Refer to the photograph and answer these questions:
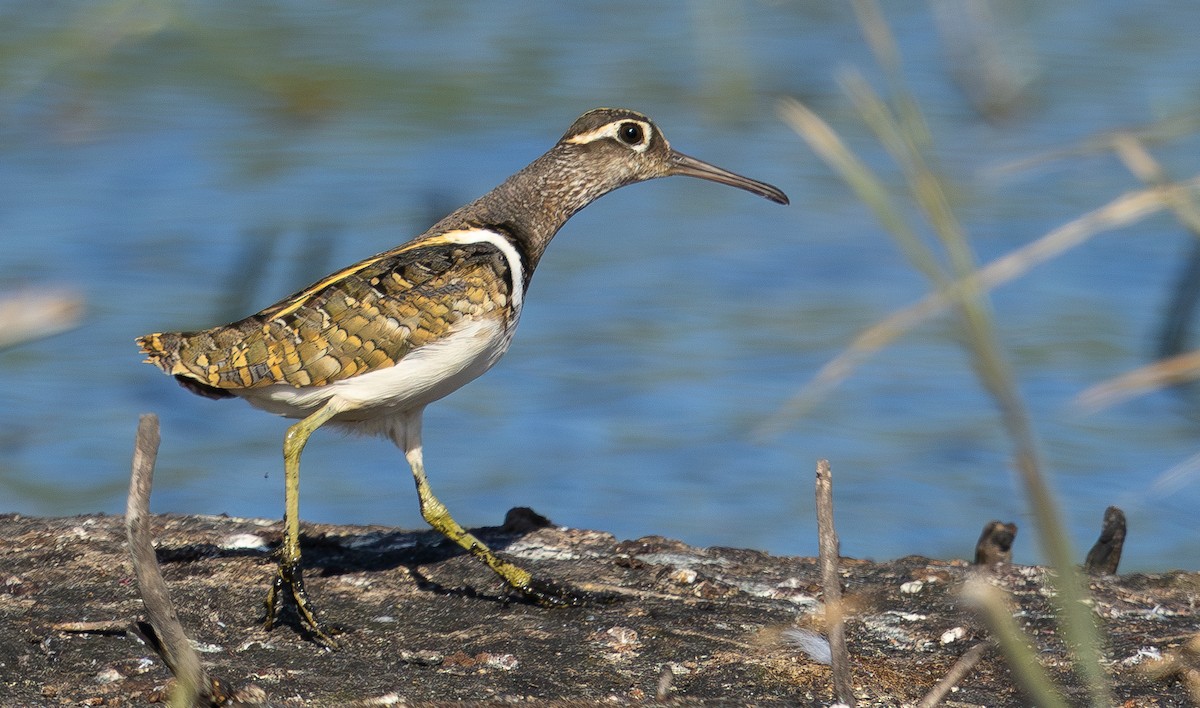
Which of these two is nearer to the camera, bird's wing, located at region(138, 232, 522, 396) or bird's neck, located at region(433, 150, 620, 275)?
bird's wing, located at region(138, 232, 522, 396)

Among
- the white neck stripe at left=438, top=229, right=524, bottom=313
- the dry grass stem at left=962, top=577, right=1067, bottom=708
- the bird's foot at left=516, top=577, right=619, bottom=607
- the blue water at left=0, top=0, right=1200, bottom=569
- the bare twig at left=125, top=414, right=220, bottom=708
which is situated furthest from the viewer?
the blue water at left=0, top=0, right=1200, bottom=569

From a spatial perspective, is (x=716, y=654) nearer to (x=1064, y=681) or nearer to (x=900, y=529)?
(x=1064, y=681)

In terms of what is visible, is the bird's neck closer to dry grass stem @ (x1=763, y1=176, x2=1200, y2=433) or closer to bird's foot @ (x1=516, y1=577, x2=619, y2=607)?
bird's foot @ (x1=516, y1=577, x2=619, y2=607)

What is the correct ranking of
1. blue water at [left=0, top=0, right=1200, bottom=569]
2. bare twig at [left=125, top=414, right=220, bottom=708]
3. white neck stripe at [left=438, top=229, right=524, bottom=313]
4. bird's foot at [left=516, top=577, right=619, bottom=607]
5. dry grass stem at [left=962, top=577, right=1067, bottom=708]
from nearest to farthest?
dry grass stem at [left=962, top=577, right=1067, bottom=708], bare twig at [left=125, top=414, right=220, bottom=708], bird's foot at [left=516, top=577, right=619, bottom=607], white neck stripe at [left=438, top=229, right=524, bottom=313], blue water at [left=0, top=0, right=1200, bottom=569]

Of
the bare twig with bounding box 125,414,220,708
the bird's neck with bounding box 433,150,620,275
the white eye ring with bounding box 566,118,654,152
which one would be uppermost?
the white eye ring with bounding box 566,118,654,152

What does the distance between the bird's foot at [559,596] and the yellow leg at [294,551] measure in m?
0.70

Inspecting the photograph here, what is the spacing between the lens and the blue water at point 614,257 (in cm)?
750

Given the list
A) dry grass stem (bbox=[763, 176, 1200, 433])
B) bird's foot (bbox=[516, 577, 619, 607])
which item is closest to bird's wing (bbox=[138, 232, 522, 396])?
bird's foot (bbox=[516, 577, 619, 607])

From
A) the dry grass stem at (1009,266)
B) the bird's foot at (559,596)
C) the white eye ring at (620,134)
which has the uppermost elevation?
the white eye ring at (620,134)

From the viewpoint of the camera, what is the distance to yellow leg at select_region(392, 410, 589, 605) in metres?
4.98

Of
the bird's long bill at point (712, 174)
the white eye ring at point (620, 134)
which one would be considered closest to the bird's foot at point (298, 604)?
the white eye ring at point (620, 134)

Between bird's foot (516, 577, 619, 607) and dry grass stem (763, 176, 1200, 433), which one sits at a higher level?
dry grass stem (763, 176, 1200, 433)

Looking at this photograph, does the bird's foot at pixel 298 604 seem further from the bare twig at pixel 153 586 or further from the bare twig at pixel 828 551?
the bare twig at pixel 828 551

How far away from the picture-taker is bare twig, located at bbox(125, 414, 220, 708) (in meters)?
2.77
